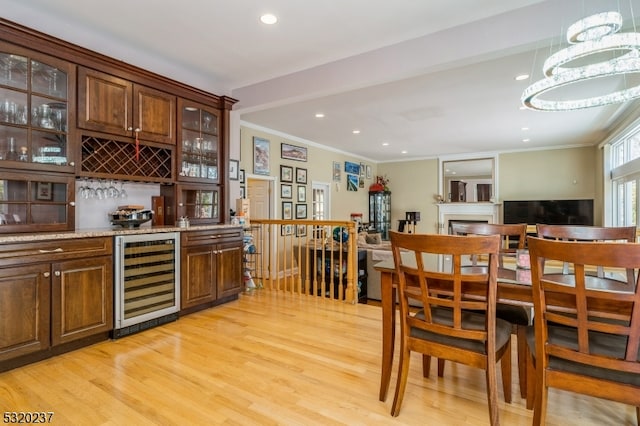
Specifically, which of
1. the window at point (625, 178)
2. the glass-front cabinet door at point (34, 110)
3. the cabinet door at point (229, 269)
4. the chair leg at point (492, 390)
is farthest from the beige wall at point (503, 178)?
the chair leg at point (492, 390)

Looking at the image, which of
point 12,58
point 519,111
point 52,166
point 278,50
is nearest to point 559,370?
point 278,50

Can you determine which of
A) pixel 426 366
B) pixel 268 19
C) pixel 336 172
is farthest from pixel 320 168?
pixel 426 366

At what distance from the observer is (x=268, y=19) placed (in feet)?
9.03

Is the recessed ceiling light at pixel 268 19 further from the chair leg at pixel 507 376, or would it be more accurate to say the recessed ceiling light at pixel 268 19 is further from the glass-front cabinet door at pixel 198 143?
the chair leg at pixel 507 376

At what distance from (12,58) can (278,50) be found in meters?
2.12

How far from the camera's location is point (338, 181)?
8.30 metres

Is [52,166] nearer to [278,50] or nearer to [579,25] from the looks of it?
[278,50]

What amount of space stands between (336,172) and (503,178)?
14.4ft

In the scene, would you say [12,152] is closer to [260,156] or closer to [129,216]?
[129,216]

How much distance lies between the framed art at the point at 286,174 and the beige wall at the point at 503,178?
0.10 meters

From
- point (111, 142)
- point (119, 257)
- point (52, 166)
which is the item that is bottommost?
point (119, 257)

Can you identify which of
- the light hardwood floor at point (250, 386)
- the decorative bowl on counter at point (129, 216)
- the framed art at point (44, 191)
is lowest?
the light hardwood floor at point (250, 386)

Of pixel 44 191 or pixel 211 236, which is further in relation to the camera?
pixel 211 236

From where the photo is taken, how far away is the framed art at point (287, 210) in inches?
254
